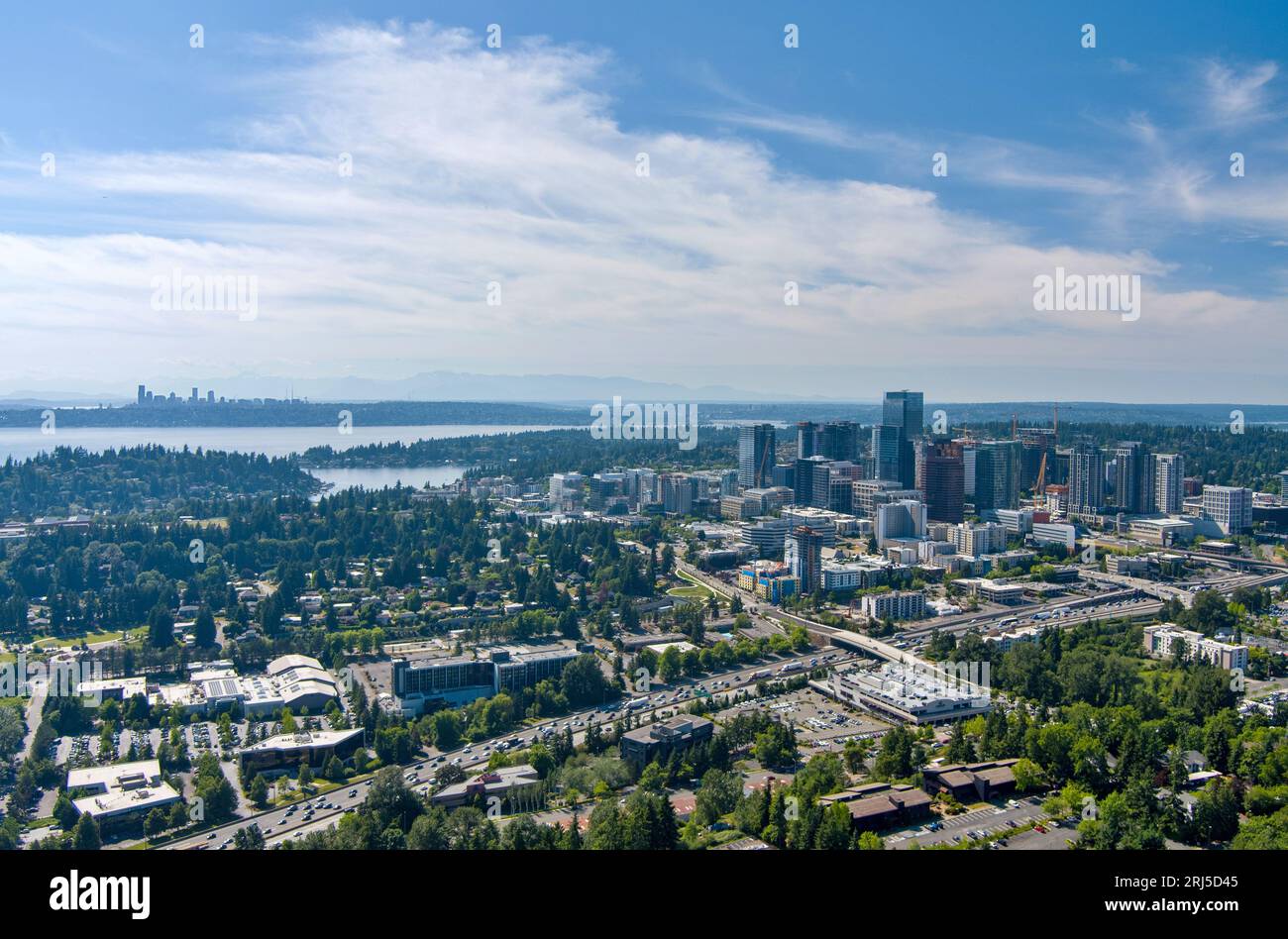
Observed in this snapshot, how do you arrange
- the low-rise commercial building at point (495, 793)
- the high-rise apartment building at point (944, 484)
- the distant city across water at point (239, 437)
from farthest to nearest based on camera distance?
the distant city across water at point (239, 437), the high-rise apartment building at point (944, 484), the low-rise commercial building at point (495, 793)

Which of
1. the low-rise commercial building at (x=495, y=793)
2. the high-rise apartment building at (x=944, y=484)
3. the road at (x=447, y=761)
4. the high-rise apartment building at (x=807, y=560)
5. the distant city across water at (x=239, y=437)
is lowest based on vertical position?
the road at (x=447, y=761)

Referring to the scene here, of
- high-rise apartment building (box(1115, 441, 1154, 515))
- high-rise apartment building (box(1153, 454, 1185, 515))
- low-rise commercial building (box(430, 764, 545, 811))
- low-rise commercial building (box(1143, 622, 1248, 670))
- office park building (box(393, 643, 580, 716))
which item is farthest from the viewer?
high-rise apartment building (box(1115, 441, 1154, 515))

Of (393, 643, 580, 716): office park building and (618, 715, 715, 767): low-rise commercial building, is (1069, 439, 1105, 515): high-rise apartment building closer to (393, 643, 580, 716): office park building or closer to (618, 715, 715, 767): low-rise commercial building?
(393, 643, 580, 716): office park building

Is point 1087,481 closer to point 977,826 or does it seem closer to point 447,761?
point 977,826

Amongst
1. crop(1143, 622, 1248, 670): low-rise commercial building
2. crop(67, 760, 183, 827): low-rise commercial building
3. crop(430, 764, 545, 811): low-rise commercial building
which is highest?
crop(1143, 622, 1248, 670): low-rise commercial building

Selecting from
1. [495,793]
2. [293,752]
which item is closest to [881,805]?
[495,793]

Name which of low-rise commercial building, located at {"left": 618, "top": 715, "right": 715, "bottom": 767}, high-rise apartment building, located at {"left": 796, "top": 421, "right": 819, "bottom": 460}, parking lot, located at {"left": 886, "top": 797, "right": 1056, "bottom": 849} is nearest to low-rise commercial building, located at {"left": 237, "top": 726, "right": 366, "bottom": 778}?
low-rise commercial building, located at {"left": 618, "top": 715, "right": 715, "bottom": 767}

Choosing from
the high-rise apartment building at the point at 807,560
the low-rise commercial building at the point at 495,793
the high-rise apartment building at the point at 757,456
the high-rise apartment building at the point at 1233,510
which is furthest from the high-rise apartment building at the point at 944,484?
the low-rise commercial building at the point at 495,793

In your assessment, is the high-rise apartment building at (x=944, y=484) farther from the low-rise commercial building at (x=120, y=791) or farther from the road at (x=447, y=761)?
the low-rise commercial building at (x=120, y=791)
